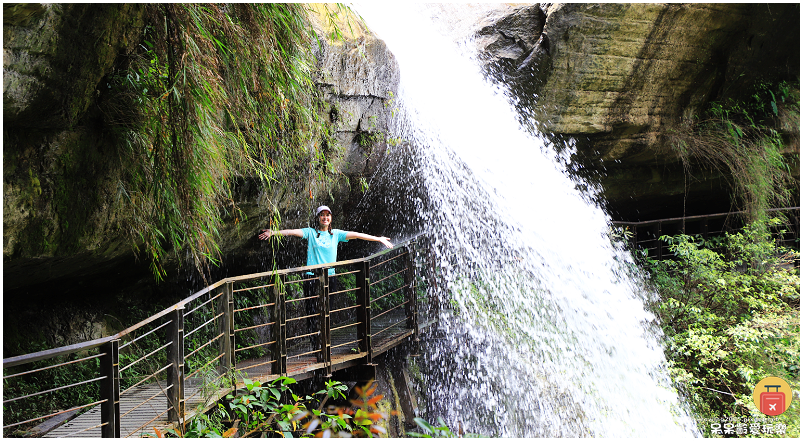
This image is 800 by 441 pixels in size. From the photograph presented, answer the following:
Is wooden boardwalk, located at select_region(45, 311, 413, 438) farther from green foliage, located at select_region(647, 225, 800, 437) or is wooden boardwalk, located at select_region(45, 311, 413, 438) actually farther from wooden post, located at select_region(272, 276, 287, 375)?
green foliage, located at select_region(647, 225, 800, 437)

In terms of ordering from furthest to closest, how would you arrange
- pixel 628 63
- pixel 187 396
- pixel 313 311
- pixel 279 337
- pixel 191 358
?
pixel 628 63
pixel 313 311
pixel 191 358
pixel 279 337
pixel 187 396

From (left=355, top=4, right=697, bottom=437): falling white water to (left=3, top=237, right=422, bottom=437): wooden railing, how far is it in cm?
102

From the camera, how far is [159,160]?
275 cm

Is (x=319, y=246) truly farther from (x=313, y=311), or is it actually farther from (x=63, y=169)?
(x=63, y=169)

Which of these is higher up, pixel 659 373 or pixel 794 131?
pixel 794 131

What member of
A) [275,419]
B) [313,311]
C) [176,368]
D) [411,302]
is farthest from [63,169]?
[313,311]

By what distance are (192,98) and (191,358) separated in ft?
12.1

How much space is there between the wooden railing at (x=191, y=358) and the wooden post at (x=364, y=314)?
0.01 m

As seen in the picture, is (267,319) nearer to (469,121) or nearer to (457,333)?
(457,333)

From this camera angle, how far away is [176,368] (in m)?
3.11

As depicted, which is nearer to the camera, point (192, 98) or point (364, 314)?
point (192, 98)

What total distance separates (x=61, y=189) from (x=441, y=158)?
4596mm

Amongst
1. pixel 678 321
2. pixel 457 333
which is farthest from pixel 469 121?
pixel 678 321

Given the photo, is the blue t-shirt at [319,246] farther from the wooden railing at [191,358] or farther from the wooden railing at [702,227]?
the wooden railing at [702,227]
